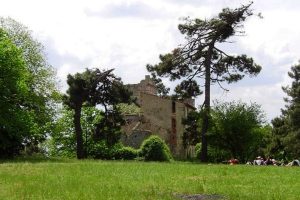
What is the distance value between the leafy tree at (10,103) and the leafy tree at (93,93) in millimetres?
6141

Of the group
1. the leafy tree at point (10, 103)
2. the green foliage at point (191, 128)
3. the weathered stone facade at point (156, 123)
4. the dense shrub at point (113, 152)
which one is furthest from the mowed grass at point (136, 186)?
the weathered stone facade at point (156, 123)

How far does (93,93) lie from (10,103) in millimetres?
9154

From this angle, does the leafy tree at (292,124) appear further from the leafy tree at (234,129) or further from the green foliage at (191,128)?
the green foliage at (191,128)

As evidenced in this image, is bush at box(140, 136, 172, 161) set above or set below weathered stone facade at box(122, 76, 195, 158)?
below

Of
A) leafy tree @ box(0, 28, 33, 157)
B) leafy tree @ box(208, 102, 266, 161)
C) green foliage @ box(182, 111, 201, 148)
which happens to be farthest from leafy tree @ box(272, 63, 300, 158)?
leafy tree @ box(0, 28, 33, 157)

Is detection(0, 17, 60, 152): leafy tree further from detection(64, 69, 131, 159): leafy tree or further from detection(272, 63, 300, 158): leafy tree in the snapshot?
detection(272, 63, 300, 158): leafy tree

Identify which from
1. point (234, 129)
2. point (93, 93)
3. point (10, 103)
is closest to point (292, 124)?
point (234, 129)

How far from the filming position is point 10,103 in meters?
46.7

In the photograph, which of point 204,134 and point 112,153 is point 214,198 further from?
point 112,153

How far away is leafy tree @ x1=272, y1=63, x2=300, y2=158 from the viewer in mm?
67000

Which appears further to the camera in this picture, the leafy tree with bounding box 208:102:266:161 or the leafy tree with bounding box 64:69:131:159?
the leafy tree with bounding box 208:102:266:161

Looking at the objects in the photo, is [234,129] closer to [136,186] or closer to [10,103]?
[10,103]

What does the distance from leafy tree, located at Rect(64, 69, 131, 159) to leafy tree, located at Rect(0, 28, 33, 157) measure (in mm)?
6141

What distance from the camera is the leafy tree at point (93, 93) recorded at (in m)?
52.0
